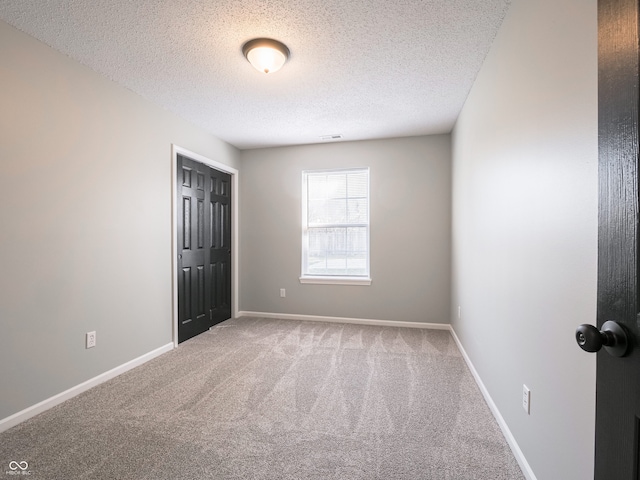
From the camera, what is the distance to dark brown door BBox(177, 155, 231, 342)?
353 cm

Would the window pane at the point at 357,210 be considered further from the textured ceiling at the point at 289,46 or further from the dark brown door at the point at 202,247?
the dark brown door at the point at 202,247

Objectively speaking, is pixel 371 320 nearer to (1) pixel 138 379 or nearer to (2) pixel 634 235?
(1) pixel 138 379

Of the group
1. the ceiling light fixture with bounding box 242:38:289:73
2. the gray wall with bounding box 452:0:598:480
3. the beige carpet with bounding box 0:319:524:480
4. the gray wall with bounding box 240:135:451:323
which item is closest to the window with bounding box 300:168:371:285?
the gray wall with bounding box 240:135:451:323

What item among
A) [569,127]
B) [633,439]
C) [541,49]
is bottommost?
[633,439]

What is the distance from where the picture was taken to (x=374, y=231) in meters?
4.23

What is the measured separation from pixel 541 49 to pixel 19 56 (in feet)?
9.64

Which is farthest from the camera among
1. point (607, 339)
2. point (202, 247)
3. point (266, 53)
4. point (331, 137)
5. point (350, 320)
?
point (350, 320)

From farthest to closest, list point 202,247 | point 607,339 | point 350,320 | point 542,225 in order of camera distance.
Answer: point 350,320 → point 202,247 → point 542,225 → point 607,339

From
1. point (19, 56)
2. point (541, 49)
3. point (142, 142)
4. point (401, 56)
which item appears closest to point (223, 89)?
point (142, 142)

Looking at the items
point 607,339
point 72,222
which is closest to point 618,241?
point 607,339

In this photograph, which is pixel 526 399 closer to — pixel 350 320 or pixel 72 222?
pixel 350 320

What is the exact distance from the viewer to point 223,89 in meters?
2.81

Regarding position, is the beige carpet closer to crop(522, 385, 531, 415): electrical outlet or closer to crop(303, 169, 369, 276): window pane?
crop(522, 385, 531, 415): electrical outlet

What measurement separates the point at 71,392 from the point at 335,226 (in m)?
3.20
